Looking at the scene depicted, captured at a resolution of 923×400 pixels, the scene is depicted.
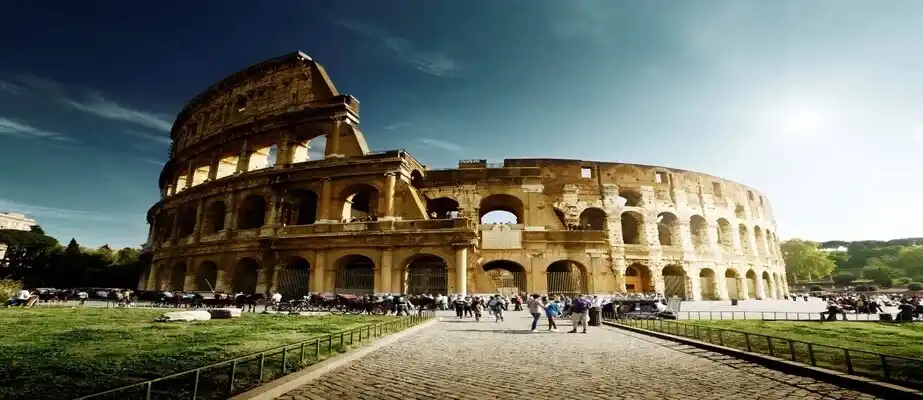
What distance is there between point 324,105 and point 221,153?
966 cm

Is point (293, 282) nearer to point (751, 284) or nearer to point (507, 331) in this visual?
point (507, 331)

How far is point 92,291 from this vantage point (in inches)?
1128

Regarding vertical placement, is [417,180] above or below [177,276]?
above

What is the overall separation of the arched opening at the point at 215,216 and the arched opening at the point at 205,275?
→ 2.34 meters

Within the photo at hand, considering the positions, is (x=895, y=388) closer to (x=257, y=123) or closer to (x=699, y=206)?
(x=699, y=206)

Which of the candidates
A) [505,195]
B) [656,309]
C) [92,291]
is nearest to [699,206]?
[505,195]

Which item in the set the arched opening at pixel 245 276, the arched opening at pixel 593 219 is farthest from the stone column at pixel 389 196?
the arched opening at pixel 593 219

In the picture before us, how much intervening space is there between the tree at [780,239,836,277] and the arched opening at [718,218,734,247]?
34377 mm

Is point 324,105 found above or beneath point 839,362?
above

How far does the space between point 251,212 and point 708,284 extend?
32.8 m

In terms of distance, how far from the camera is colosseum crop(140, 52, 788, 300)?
23.8 meters

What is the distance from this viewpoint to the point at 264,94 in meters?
31.4

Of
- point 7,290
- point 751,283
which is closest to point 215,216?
point 7,290

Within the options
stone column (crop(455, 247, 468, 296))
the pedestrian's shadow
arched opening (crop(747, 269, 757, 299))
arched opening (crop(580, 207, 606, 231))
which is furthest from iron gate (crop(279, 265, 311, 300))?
arched opening (crop(747, 269, 757, 299))
